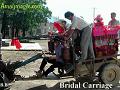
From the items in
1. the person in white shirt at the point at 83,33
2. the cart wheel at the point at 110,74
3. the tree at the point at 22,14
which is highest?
the tree at the point at 22,14

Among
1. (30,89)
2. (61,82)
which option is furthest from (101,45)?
(30,89)

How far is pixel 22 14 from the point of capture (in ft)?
216

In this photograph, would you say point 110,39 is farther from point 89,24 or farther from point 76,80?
point 76,80

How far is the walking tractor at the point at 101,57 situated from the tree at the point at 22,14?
44025 millimetres

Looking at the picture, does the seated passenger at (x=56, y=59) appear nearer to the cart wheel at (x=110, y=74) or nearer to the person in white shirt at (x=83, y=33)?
the person in white shirt at (x=83, y=33)

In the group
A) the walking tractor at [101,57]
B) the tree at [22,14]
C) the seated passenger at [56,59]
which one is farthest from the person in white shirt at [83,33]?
the tree at [22,14]

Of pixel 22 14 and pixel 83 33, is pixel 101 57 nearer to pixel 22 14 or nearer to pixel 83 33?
pixel 83 33

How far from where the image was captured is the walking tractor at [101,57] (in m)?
9.61

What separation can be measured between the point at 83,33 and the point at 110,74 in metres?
1.39

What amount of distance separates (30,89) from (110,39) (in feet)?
8.64

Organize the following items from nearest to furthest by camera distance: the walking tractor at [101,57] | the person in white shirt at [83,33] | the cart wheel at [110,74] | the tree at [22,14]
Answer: the person in white shirt at [83,33] → the walking tractor at [101,57] → the cart wheel at [110,74] → the tree at [22,14]

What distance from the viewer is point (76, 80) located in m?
10.3

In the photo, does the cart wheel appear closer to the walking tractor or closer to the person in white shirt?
the walking tractor

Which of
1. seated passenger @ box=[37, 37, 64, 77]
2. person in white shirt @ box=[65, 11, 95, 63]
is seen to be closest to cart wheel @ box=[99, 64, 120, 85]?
person in white shirt @ box=[65, 11, 95, 63]
